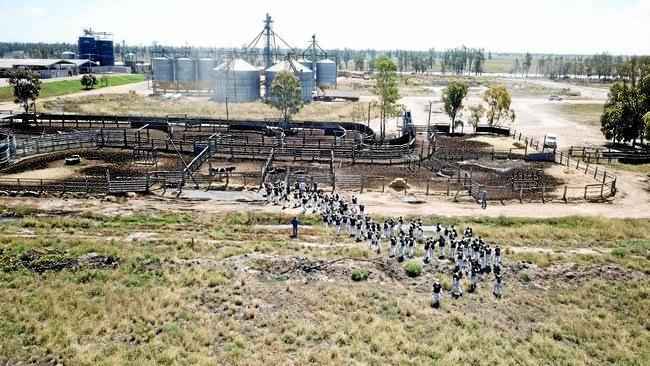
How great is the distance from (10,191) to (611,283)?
38623 mm

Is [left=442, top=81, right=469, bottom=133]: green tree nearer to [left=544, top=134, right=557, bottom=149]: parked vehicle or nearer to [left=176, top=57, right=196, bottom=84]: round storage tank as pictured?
[left=544, top=134, right=557, bottom=149]: parked vehicle

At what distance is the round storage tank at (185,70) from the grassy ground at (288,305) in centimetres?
8574

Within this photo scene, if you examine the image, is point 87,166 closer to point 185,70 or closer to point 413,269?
point 413,269

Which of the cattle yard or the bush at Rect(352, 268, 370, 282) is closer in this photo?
the bush at Rect(352, 268, 370, 282)

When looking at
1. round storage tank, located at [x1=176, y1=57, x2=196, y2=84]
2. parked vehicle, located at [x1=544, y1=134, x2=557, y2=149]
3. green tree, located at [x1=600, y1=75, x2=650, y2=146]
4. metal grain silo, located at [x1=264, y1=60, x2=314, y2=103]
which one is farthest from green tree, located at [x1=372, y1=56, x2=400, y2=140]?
round storage tank, located at [x1=176, y1=57, x2=196, y2=84]

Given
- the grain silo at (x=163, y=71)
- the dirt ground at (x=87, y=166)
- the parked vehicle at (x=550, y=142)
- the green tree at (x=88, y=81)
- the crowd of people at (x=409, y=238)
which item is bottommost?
the crowd of people at (x=409, y=238)

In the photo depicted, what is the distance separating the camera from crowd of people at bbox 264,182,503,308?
904 inches

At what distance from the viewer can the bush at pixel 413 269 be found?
23797mm

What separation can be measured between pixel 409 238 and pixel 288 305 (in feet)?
26.7

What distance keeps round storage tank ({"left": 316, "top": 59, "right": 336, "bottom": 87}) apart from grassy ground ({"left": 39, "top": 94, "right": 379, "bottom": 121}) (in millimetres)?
23653

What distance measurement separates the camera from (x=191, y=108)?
8406cm

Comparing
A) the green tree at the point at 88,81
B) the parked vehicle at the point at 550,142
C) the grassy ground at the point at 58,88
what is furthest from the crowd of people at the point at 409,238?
the green tree at the point at 88,81

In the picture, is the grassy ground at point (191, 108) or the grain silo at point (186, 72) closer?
the grassy ground at point (191, 108)

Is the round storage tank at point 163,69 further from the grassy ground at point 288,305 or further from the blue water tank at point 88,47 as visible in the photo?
the grassy ground at point 288,305
